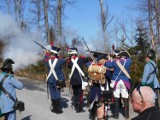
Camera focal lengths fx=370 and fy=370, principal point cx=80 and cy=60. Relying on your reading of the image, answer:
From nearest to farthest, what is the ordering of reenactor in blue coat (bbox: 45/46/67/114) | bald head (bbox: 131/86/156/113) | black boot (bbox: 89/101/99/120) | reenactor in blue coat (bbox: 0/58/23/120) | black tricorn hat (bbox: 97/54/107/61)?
bald head (bbox: 131/86/156/113) → reenactor in blue coat (bbox: 0/58/23/120) → black boot (bbox: 89/101/99/120) → black tricorn hat (bbox: 97/54/107/61) → reenactor in blue coat (bbox: 45/46/67/114)

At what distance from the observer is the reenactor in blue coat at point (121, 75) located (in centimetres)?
1094

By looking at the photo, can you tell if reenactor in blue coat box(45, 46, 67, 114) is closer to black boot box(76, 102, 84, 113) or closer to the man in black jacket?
black boot box(76, 102, 84, 113)

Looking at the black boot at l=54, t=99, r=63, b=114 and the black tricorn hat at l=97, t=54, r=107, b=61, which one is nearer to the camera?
the black tricorn hat at l=97, t=54, r=107, b=61

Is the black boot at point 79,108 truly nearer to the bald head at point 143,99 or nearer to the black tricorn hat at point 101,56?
the black tricorn hat at point 101,56

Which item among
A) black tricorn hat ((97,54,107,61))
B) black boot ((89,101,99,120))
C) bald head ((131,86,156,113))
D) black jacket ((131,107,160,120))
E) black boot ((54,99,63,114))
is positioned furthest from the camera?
black boot ((54,99,63,114))

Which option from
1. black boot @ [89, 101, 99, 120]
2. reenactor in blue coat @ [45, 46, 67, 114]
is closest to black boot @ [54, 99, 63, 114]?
reenactor in blue coat @ [45, 46, 67, 114]

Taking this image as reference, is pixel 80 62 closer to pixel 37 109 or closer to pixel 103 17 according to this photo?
pixel 37 109

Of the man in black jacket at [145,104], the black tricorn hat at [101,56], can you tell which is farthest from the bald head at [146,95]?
the black tricorn hat at [101,56]

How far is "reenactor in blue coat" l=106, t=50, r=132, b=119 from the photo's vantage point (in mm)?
10938

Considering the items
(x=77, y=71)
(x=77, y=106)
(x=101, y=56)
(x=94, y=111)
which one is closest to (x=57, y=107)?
(x=77, y=106)

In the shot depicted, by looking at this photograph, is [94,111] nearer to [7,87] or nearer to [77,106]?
[77,106]

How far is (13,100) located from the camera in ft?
28.3

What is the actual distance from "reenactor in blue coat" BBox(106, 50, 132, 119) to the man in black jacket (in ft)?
21.7

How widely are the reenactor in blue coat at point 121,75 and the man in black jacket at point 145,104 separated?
662 cm
